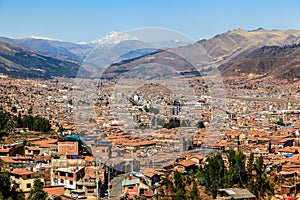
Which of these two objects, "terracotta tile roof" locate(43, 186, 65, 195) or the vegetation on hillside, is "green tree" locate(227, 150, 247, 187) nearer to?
the vegetation on hillside

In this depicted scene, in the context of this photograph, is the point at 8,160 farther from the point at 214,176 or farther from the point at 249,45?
the point at 249,45

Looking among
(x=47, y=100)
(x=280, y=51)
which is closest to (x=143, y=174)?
(x=47, y=100)

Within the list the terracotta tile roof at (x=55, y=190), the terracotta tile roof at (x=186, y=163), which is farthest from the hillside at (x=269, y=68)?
the terracotta tile roof at (x=55, y=190)

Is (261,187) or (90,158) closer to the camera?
(261,187)

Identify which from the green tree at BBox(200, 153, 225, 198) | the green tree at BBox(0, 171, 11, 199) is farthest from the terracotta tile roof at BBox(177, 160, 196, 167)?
the green tree at BBox(0, 171, 11, 199)

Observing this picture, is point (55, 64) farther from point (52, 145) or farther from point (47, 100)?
point (52, 145)

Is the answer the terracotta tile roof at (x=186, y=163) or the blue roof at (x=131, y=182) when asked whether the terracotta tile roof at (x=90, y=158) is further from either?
the blue roof at (x=131, y=182)

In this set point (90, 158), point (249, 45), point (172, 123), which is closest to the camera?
point (90, 158)

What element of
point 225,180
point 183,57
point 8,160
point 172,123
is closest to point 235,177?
point 225,180
